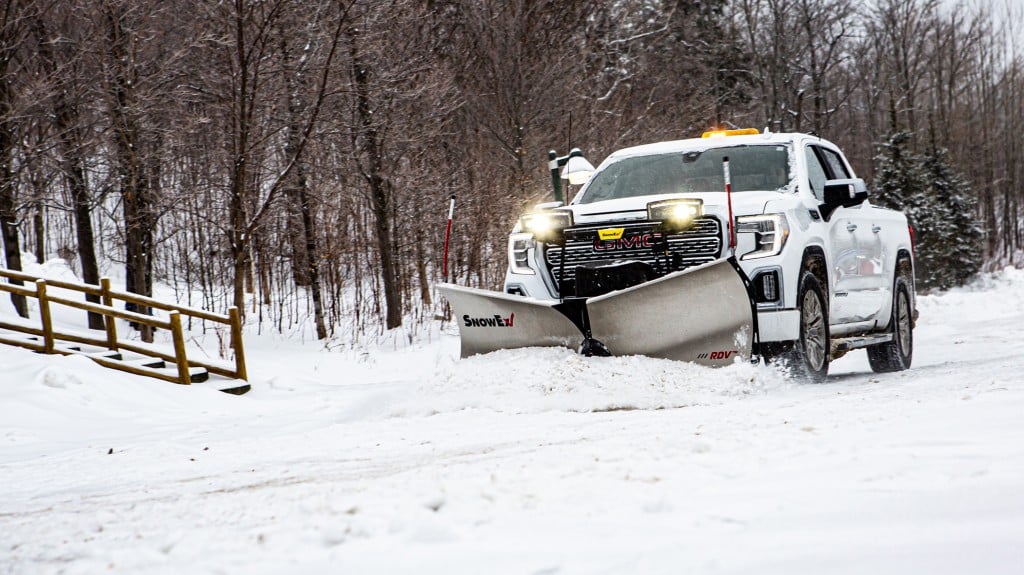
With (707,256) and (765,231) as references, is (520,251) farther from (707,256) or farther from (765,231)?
(765,231)

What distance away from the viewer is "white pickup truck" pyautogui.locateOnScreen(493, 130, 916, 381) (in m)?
6.50

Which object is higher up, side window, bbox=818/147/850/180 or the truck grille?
side window, bbox=818/147/850/180

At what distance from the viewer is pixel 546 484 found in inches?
142

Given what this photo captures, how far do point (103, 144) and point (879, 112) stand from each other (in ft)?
140

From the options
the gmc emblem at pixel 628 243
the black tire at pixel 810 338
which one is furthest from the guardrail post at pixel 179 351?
the black tire at pixel 810 338

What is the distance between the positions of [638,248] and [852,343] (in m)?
2.39

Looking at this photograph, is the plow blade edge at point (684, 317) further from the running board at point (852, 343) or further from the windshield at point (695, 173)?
the running board at point (852, 343)

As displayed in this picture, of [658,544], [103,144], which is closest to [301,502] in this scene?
[658,544]


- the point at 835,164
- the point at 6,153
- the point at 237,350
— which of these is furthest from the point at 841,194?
the point at 6,153

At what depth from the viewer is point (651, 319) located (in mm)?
6594

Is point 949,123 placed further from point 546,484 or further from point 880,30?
point 546,484

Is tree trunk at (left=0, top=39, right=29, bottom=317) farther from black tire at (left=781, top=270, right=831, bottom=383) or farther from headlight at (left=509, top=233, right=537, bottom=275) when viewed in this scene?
black tire at (left=781, top=270, right=831, bottom=383)

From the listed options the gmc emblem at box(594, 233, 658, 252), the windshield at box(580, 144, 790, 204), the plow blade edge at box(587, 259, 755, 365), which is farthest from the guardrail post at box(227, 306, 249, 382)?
the plow blade edge at box(587, 259, 755, 365)

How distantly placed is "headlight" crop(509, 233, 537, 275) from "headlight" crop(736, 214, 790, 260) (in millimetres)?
1607
